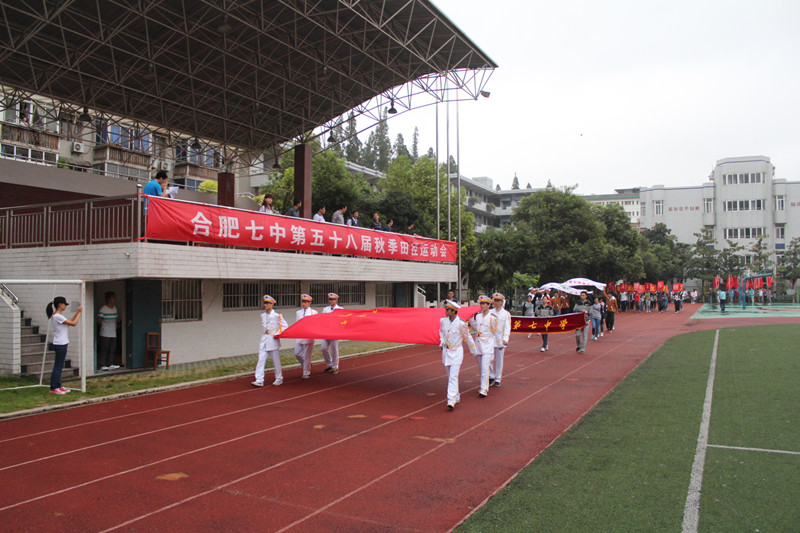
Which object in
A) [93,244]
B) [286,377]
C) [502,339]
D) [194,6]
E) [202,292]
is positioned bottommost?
[286,377]

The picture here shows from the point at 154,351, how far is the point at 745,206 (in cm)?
7647

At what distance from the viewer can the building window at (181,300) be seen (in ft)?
45.8

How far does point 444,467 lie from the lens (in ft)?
20.2

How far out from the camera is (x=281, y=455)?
Answer: 6.60 m

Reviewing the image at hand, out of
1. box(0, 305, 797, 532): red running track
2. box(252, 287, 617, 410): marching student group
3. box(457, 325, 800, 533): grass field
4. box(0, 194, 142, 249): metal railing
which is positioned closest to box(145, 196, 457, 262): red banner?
box(0, 194, 142, 249): metal railing

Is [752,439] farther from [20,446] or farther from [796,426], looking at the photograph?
[20,446]

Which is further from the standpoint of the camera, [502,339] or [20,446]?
[502,339]

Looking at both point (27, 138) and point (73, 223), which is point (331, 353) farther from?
point (27, 138)

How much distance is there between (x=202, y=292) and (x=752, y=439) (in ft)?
42.8

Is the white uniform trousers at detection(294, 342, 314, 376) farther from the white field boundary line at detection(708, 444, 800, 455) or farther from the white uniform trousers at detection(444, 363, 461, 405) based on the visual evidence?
the white field boundary line at detection(708, 444, 800, 455)

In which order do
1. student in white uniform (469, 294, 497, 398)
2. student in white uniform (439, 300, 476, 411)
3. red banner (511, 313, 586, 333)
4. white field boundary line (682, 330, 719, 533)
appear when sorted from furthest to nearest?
red banner (511, 313, 586, 333) → student in white uniform (469, 294, 497, 398) → student in white uniform (439, 300, 476, 411) → white field boundary line (682, 330, 719, 533)

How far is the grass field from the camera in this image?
4562mm

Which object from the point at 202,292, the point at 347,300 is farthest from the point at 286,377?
the point at 347,300

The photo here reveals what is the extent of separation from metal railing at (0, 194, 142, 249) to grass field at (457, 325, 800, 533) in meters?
9.58
